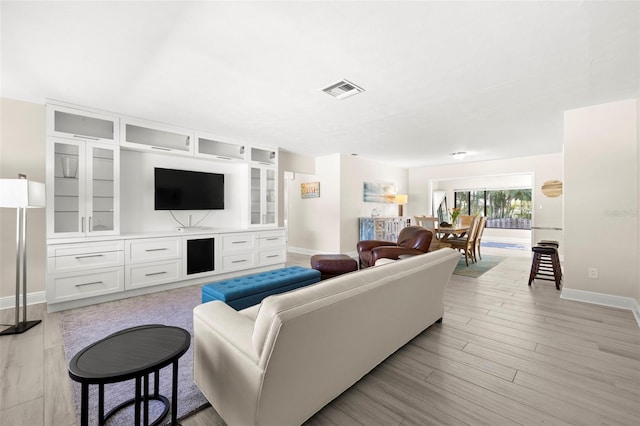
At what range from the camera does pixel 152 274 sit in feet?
12.3

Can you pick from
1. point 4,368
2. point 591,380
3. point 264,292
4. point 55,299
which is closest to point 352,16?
point 264,292

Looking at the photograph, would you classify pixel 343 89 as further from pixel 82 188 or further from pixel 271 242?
pixel 82 188

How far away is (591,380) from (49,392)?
140 inches

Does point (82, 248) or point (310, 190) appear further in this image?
point (310, 190)

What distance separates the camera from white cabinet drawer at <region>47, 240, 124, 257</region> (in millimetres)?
3076

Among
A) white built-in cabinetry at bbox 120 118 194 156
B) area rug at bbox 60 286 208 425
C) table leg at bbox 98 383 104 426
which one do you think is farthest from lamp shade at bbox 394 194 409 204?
table leg at bbox 98 383 104 426

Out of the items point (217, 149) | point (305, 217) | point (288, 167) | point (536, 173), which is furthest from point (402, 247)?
point (536, 173)

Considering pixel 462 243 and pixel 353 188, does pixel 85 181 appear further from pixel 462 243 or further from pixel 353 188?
pixel 462 243

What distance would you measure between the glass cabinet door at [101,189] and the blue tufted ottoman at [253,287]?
2.02 meters

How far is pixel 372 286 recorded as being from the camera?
60.4 inches

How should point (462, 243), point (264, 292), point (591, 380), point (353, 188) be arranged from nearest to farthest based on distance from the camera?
1. point (591, 380)
2. point (264, 292)
3. point (462, 243)
4. point (353, 188)

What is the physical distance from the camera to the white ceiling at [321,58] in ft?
5.98

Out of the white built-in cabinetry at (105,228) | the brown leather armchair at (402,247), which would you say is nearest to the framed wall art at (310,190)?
the brown leather armchair at (402,247)

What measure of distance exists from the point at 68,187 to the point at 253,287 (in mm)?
2773
